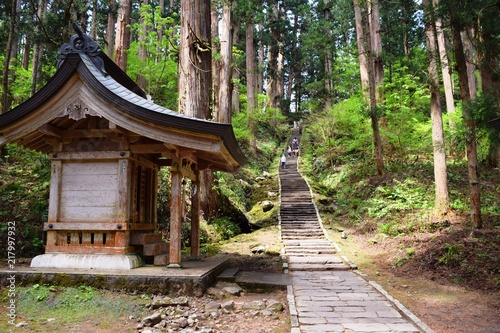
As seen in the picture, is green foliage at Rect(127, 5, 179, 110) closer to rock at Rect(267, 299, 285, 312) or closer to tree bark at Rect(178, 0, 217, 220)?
tree bark at Rect(178, 0, 217, 220)

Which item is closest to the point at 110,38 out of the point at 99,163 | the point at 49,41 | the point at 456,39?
the point at 49,41

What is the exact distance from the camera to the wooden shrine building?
22.1 ft

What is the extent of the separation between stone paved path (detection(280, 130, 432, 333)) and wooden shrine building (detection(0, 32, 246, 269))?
9.41 ft

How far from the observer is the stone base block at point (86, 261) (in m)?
6.93

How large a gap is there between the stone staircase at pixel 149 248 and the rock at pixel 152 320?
2.25 m

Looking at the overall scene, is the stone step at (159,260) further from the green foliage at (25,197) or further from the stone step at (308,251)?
the stone step at (308,251)

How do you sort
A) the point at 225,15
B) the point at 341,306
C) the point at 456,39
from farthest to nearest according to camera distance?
the point at 225,15
the point at 456,39
the point at 341,306

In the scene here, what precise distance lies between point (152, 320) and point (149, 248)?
241 cm

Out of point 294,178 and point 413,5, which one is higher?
point 413,5

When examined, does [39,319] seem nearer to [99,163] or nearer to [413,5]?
[99,163]

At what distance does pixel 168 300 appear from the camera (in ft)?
19.6

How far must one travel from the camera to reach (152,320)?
17.2ft

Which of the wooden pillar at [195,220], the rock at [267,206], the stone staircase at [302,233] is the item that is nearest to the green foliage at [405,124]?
the stone staircase at [302,233]

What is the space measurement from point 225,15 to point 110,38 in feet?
24.1
